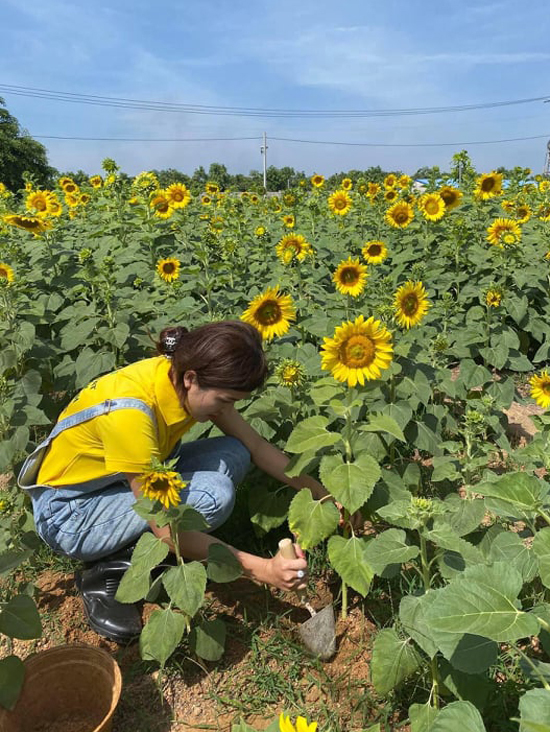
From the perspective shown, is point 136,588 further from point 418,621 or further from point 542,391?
point 542,391

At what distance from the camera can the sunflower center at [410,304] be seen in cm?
295

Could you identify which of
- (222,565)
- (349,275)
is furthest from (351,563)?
(349,275)

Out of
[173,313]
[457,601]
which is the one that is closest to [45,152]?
[173,313]

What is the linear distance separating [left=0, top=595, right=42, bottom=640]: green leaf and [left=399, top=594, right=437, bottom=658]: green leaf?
1.11 metres

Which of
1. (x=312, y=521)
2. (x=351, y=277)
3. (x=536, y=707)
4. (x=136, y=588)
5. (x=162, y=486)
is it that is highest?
(x=351, y=277)

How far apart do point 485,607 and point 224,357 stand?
1.13 metres

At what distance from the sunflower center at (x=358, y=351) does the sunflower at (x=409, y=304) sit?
0.80 meters

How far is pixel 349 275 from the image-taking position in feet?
11.8

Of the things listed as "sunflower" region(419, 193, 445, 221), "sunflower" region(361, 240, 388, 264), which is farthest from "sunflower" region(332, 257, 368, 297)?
"sunflower" region(419, 193, 445, 221)

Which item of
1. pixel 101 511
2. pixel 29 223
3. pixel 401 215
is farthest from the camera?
pixel 401 215

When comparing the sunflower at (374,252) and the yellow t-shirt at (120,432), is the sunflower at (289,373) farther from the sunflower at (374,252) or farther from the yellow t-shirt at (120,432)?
Answer: the sunflower at (374,252)

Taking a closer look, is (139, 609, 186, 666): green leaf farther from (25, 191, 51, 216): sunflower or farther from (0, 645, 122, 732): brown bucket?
(25, 191, 51, 216): sunflower

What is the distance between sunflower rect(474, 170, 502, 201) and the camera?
5.93 m

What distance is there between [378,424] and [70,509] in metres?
1.27
